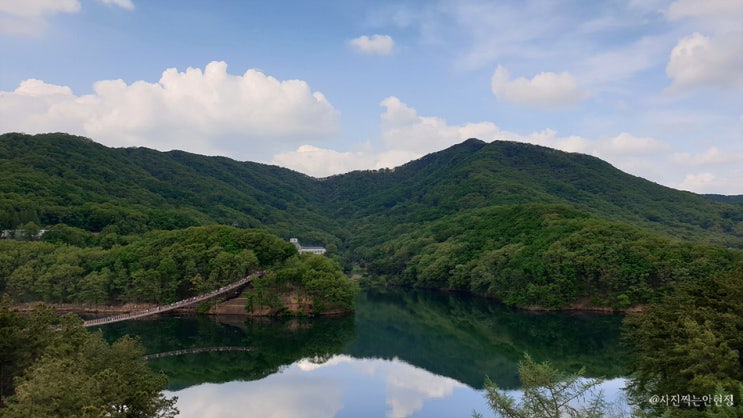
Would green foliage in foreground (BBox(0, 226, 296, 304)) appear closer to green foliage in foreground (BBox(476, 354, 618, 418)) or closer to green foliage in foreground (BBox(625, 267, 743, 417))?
green foliage in foreground (BBox(625, 267, 743, 417))

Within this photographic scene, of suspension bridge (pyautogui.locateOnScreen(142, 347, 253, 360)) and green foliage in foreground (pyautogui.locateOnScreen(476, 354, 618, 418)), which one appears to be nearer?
green foliage in foreground (pyautogui.locateOnScreen(476, 354, 618, 418))

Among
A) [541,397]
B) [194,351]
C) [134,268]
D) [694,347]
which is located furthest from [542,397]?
[134,268]

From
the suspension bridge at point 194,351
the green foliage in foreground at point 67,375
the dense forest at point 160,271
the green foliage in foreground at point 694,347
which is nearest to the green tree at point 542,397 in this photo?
the green foliage in foreground at point 694,347

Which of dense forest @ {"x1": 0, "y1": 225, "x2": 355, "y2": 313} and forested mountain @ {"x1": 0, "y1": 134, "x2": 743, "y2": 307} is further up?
forested mountain @ {"x1": 0, "y1": 134, "x2": 743, "y2": 307}

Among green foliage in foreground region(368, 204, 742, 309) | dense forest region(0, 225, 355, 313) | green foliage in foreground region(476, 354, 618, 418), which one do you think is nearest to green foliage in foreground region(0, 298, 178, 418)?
green foliage in foreground region(476, 354, 618, 418)

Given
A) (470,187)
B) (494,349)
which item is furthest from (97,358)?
(470,187)

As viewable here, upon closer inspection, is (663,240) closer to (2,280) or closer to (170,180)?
(2,280)

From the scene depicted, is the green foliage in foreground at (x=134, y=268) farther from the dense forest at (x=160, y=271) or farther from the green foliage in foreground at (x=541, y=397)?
the green foliage in foreground at (x=541, y=397)

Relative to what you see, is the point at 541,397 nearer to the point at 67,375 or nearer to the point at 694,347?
the point at 694,347
